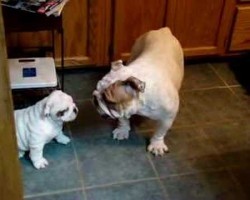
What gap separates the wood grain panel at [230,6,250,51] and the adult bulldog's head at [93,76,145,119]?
111 cm

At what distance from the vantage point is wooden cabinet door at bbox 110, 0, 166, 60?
89.7 inches

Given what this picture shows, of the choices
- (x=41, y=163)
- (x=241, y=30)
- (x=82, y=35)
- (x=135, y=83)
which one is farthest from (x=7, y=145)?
(x=241, y=30)

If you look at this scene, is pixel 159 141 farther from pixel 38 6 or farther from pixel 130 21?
pixel 38 6

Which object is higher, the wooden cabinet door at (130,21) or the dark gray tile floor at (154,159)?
the wooden cabinet door at (130,21)

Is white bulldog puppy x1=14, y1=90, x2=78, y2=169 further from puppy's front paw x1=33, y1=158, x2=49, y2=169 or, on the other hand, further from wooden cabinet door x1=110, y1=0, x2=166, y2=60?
wooden cabinet door x1=110, y1=0, x2=166, y2=60

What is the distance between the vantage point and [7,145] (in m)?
0.87

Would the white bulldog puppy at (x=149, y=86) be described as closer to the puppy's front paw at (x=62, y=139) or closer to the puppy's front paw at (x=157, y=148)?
the puppy's front paw at (x=157, y=148)

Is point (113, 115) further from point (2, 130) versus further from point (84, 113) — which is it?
point (2, 130)

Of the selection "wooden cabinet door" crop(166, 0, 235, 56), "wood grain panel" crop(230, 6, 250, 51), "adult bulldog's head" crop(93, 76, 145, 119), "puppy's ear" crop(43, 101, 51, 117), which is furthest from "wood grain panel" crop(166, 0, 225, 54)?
"puppy's ear" crop(43, 101, 51, 117)

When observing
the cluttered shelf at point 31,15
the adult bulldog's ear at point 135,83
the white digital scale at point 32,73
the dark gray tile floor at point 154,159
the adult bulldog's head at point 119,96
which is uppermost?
the cluttered shelf at point 31,15

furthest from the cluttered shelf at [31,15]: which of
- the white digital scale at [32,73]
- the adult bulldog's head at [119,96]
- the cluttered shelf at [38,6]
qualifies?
the adult bulldog's head at [119,96]

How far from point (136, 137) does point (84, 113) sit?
0.32 metres

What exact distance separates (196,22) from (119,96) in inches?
39.4

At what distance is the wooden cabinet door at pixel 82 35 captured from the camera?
223cm
